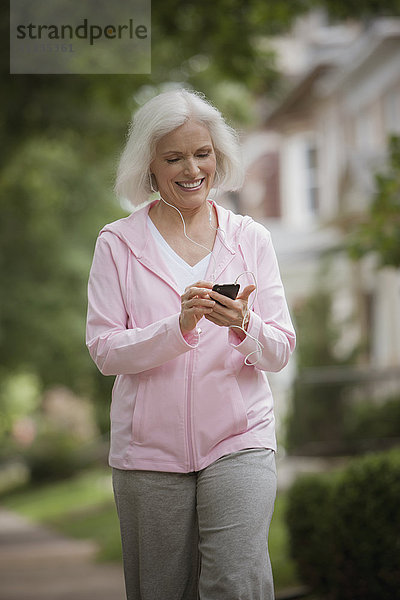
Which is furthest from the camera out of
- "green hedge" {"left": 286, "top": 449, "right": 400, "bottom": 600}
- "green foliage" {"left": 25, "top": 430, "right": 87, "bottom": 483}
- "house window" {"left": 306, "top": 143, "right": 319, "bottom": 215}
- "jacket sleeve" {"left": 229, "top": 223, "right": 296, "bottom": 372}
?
"green foliage" {"left": 25, "top": 430, "right": 87, "bottom": 483}

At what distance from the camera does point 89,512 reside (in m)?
15.9

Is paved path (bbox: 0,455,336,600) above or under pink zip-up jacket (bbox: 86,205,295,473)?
under

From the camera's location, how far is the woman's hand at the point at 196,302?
9.15 feet

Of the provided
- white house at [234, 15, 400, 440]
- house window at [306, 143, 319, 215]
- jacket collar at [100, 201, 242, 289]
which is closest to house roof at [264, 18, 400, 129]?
white house at [234, 15, 400, 440]

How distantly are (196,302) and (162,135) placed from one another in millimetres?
611

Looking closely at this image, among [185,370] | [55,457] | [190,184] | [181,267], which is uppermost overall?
[190,184]

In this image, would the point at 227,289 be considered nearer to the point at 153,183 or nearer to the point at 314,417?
the point at 153,183

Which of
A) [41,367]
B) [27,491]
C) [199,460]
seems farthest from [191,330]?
[27,491]

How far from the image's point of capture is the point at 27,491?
22641 millimetres

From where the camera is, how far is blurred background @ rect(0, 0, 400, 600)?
6.01 m

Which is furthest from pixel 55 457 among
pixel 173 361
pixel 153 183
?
pixel 173 361

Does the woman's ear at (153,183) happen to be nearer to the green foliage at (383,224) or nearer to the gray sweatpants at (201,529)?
the gray sweatpants at (201,529)

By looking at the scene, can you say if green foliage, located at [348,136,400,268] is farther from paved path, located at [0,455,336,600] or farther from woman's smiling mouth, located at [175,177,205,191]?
paved path, located at [0,455,336,600]

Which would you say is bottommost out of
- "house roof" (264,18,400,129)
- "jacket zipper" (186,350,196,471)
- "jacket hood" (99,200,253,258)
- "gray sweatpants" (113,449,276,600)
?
"gray sweatpants" (113,449,276,600)
